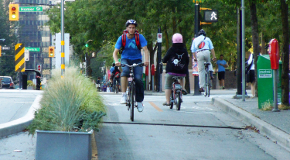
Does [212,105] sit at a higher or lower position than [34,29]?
lower

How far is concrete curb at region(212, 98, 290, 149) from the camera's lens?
703 centimetres

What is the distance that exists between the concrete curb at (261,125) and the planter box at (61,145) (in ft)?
10.2

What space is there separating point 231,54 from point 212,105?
29.3 metres

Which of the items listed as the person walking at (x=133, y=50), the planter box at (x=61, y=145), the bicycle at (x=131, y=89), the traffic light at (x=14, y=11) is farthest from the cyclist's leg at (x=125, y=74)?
the traffic light at (x=14, y=11)

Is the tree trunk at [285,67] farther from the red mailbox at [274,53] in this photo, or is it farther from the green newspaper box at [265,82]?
the red mailbox at [274,53]

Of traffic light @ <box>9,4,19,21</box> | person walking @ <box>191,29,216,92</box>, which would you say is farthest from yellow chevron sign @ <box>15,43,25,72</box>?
person walking @ <box>191,29,216,92</box>

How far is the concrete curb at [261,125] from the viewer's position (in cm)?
703

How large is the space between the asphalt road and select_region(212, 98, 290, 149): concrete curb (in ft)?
0.43

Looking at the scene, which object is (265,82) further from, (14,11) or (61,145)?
(14,11)

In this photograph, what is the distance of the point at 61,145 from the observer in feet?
16.4

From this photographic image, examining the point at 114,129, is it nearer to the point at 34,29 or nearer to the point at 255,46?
the point at 255,46

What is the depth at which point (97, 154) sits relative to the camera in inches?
228

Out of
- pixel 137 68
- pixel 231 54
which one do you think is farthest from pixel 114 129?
pixel 231 54

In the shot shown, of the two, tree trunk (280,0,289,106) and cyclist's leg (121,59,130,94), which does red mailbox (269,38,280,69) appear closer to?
tree trunk (280,0,289,106)
